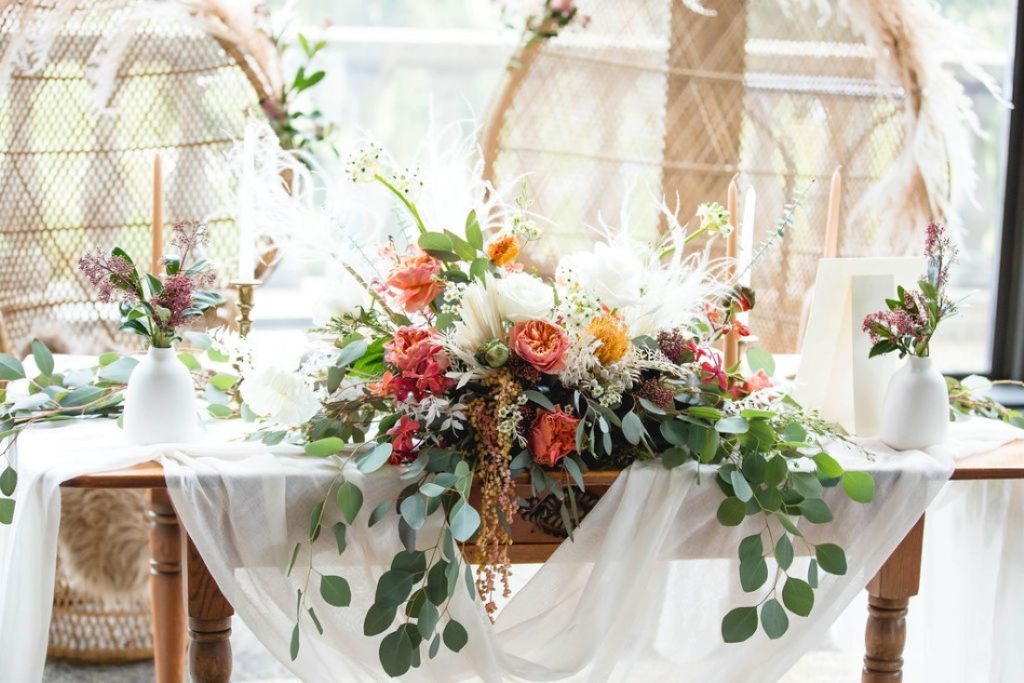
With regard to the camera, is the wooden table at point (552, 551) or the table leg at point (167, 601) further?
the table leg at point (167, 601)

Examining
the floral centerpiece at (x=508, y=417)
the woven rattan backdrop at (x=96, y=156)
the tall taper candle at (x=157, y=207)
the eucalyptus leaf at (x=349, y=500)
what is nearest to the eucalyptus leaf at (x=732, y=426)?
the floral centerpiece at (x=508, y=417)

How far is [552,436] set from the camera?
4.67ft

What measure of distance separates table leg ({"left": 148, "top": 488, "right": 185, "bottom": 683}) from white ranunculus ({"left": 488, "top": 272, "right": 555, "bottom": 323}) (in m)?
0.86

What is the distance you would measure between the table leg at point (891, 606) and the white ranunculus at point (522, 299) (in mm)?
571

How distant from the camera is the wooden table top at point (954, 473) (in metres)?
1.40

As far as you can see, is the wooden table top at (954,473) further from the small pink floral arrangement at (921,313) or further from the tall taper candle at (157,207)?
the tall taper candle at (157,207)

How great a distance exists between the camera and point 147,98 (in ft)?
7.77

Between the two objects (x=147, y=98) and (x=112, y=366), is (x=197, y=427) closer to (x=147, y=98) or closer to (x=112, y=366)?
(x=112, y=366)

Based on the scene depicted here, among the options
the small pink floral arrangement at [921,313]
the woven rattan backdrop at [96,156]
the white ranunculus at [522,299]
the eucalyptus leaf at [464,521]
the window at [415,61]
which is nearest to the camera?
the eucalyptus leaf at [464,521]

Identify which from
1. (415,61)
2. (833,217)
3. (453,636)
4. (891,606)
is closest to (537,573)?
(453,636)

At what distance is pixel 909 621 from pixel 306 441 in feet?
3.55

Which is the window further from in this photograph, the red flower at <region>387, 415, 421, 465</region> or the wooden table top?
the red flower at <region>387, 415, 421, 465</region>

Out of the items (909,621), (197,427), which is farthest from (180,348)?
(909,621)

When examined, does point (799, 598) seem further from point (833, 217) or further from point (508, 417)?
point (833, 217)
